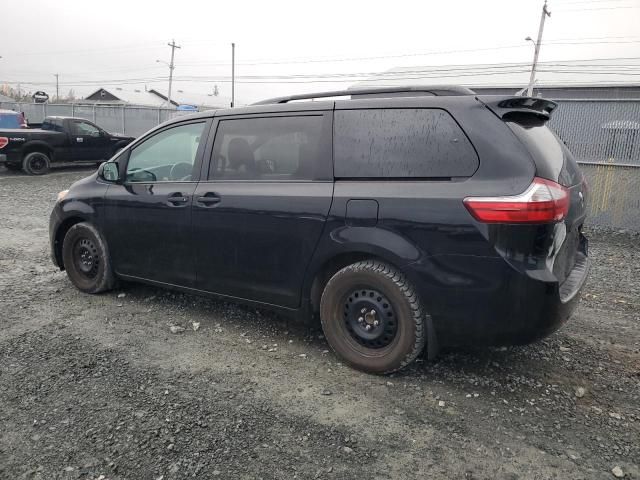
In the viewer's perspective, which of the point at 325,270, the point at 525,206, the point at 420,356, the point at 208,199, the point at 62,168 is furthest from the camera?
the point at 62,168

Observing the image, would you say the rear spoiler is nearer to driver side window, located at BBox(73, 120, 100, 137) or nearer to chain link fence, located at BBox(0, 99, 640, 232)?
chain link fence, located at BBox(0, 99, 640, 232)

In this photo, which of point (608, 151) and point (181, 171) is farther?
point (608, 151)

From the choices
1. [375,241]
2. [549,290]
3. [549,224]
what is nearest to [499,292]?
[549,290]

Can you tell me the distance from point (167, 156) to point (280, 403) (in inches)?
94.3

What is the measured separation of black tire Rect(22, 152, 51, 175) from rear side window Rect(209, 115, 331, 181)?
42.3 ft

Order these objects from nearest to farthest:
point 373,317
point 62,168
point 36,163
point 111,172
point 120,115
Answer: point 373,317, point 111,172, point 36,163, point 62,168, point 120,115

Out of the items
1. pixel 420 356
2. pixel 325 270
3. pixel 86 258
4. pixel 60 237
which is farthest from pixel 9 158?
pixel 420 356

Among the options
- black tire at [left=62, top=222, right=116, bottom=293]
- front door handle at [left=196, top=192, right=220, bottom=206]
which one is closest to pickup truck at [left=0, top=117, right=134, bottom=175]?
black tire at [left=62, top=222, right=116, bottom=293]

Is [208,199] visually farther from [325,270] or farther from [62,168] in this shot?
[62,168]

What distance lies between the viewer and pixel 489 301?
2793 millimetres

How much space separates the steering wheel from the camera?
4047 mm

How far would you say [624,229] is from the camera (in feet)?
25.9

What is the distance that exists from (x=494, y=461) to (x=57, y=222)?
4.40 metres

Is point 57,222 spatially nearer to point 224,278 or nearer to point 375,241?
point 224,278
